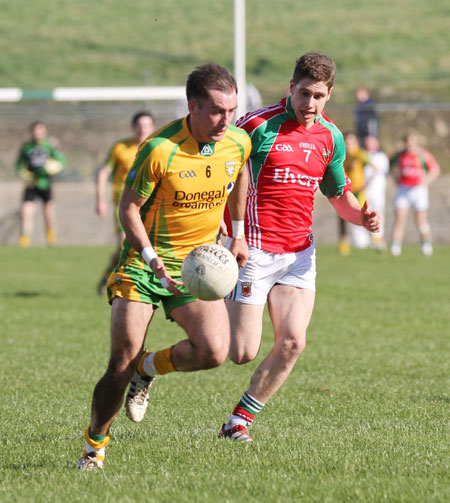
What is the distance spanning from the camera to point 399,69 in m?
42.6

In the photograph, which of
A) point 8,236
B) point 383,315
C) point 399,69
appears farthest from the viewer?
point 399,69

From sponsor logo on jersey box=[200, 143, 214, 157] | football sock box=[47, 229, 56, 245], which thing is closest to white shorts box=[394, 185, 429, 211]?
football sock box=[47, 229, 56, 245]

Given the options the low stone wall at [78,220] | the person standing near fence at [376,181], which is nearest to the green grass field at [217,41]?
the low stone wall at [78,220]

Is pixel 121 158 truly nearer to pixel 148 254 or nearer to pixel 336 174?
pixel 336 174

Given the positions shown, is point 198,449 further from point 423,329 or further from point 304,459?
point 423,329

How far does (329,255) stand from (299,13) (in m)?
35.0

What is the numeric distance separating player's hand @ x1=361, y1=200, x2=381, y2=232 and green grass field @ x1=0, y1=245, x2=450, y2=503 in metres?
1.31

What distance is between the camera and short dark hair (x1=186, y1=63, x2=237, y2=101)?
→ 505 centimetres

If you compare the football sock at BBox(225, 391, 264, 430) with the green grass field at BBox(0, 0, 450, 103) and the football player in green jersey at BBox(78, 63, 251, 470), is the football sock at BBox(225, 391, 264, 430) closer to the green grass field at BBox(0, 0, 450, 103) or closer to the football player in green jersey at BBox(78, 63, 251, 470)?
the football player in green jersey at BBox(78, 63, 251, 470)

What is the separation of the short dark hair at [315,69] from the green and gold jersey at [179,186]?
27.7 inches

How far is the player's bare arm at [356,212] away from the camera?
20.0ft

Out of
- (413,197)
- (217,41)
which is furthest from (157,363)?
(217,41)

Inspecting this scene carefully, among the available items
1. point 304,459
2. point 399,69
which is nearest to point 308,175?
point 304,459

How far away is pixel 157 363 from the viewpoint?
5688 mm
